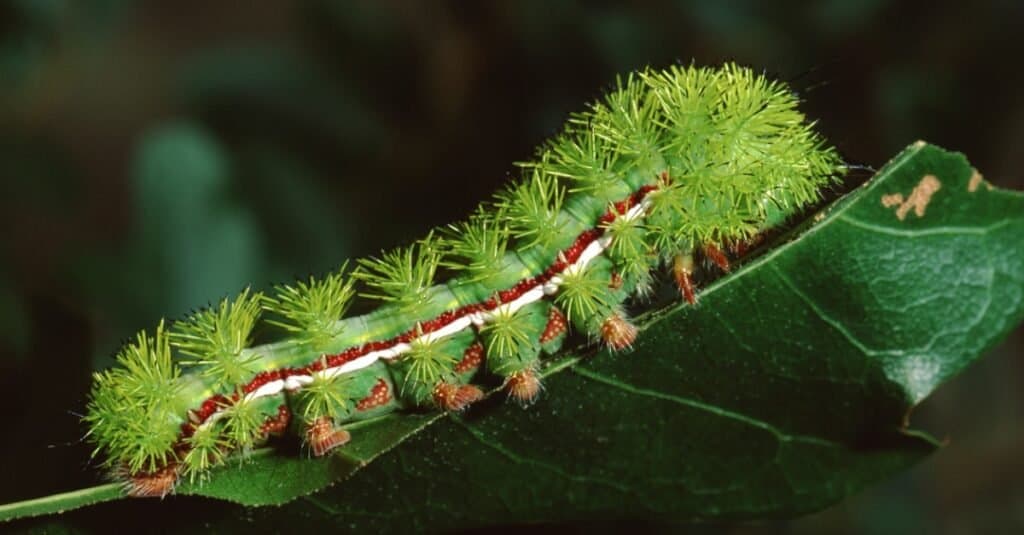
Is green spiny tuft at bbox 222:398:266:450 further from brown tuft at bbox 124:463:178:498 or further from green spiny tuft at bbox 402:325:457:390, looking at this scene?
green spiny tuft at bbox 402:325:457:390

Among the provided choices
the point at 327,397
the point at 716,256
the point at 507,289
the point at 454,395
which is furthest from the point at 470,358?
the point at 716,256

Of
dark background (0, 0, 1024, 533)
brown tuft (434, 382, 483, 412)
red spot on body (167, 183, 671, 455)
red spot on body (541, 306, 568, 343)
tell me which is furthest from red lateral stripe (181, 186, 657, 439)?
dark background (0, 0, 1024, 533)

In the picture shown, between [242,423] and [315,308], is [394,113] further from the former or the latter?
[242,423]

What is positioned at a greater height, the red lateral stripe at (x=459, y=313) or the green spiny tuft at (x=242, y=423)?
the red lateral stripe at (x=459, y=313)

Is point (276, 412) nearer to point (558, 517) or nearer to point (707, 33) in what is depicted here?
point (558, 517)

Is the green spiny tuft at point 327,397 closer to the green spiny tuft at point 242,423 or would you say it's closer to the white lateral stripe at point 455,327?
the white lateral stripe at point 455,327

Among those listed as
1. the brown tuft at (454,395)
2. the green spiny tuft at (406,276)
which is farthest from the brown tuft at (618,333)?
the green spiny tuft at (406,276)
